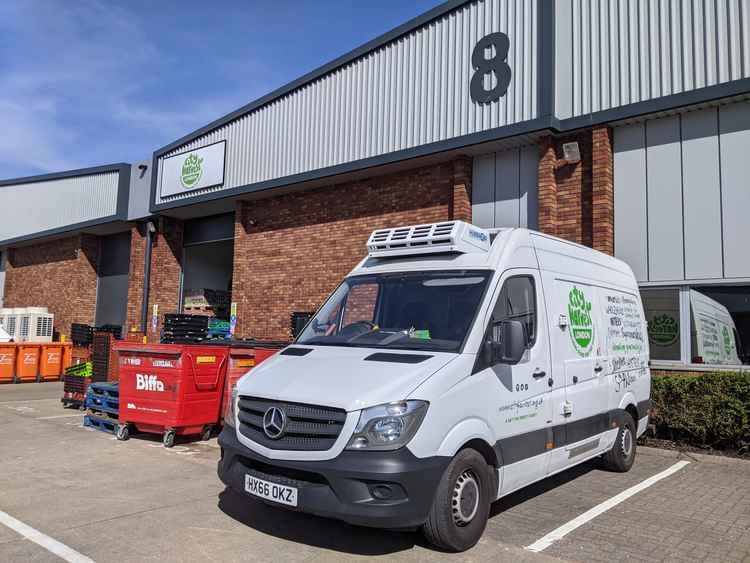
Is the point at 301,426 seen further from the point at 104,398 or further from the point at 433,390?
the point at 104,398

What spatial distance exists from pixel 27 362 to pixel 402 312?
53.3 ft

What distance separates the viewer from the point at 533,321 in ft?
18.5

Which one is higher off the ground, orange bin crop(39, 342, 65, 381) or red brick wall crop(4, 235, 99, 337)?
red brick wall crop(4, 235, 99, 337)

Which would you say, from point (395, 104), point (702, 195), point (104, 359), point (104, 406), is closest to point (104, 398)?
point (104, 406)

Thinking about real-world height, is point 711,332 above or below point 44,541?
above

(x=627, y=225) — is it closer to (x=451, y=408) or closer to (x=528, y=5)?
(x=528, y=5)

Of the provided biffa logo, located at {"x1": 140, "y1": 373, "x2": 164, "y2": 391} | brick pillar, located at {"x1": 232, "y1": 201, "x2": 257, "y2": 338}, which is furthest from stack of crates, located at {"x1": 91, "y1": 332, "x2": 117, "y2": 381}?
brick pillar, located at {"x1": 232, "y1": 201, "x2": 257, "y2": 338}

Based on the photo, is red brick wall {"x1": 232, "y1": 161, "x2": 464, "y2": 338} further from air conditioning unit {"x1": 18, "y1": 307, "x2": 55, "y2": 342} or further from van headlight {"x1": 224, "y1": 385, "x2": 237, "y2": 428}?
air conditioning unit {"x1": 18, "y1": 307, "x2": 55, "y2": 342}

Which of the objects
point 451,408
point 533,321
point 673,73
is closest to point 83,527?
point 451,408

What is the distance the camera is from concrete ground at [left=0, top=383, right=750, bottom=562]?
4613mm

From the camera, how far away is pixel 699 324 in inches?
373

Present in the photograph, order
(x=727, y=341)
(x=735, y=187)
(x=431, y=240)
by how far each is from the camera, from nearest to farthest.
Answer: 1. (x=431, y=240)
2. (x=735, y=187)
3. (x=727, y=341)

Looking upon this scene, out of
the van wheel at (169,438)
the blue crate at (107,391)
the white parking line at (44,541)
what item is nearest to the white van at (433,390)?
the white parking line at (44,541)

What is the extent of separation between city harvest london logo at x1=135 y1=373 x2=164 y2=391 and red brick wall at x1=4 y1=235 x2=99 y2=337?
15060 millimetres
